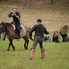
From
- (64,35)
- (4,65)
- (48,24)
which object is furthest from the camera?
(48,24)

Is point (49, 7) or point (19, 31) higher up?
point (49, 7)

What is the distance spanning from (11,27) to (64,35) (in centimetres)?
656

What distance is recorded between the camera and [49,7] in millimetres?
42594

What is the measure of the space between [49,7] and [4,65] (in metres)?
37.4

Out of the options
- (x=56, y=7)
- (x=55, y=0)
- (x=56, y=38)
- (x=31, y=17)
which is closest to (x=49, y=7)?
(x=56, y=7)

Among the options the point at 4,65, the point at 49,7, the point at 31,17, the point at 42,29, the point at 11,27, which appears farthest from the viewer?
the point at 49,7

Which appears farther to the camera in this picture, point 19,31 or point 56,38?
point 56,38

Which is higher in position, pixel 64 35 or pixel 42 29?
pixel 42 29

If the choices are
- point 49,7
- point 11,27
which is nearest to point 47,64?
point 11,27

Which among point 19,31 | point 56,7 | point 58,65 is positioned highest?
point 56,7

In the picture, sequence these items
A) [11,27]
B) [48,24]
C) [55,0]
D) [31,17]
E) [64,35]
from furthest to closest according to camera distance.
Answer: [55,0], [31,17], [48,24], [64,35], [11,27]

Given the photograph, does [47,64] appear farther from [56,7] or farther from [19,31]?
[56,7]

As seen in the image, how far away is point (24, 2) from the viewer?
44.4 m

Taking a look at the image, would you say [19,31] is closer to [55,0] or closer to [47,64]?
[47,64]
